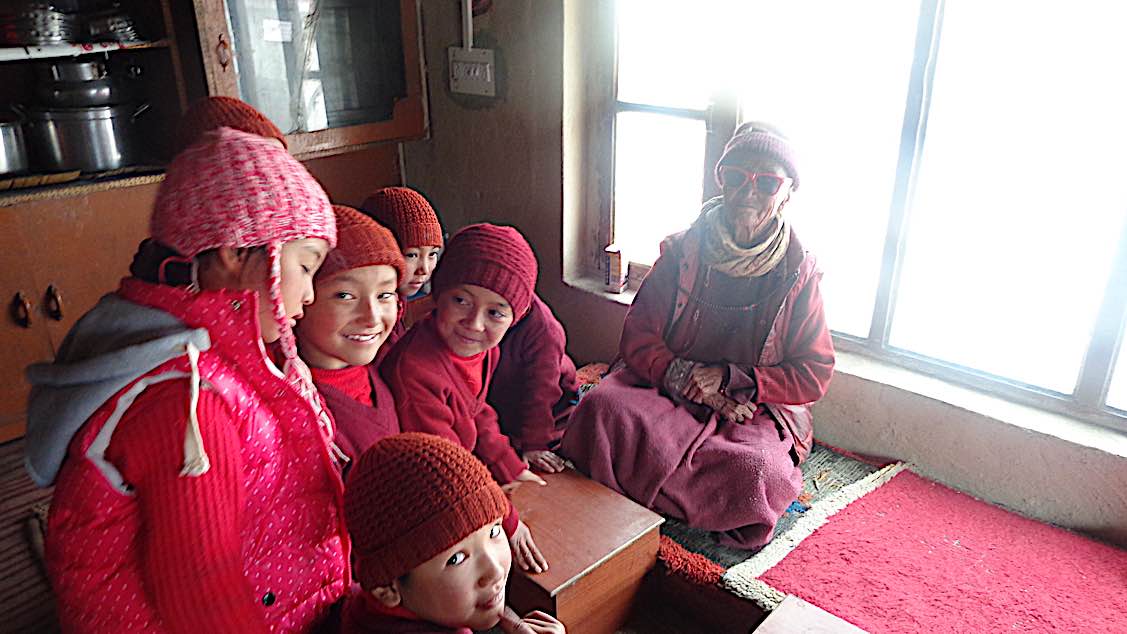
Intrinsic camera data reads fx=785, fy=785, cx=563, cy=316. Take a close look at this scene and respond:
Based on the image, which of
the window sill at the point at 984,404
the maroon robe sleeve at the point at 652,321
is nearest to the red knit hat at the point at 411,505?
the maroon robe sleeve at the point at 652,321

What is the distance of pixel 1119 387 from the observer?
1.91 meters

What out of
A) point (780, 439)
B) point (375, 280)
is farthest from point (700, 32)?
point (375, 280)

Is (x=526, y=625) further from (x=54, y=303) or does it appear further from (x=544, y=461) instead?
(x=54, y=303)

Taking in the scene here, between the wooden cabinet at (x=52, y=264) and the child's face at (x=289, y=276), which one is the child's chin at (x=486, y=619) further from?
the wooden cabinet at (x=52, y=264)

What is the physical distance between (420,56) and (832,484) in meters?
2.11

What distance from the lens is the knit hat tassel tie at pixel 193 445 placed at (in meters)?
0.94

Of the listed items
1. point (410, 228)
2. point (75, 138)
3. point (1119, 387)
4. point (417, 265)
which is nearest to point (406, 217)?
point (410, 228)

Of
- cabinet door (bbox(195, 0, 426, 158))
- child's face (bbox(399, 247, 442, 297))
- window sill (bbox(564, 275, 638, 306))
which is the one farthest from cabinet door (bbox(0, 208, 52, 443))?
window sill (bbox(564, 275, 638, 306))

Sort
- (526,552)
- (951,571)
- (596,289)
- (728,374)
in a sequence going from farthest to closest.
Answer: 1. (596,289)
2. (728,374)
3. (951,571)
4. (526,552)

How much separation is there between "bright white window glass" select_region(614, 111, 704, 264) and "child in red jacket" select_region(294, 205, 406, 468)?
4.29 feet

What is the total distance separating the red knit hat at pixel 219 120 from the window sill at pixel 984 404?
1676mm

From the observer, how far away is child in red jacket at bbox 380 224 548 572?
1701 mm

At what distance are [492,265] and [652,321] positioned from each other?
600 mm

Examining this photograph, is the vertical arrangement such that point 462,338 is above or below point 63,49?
below
